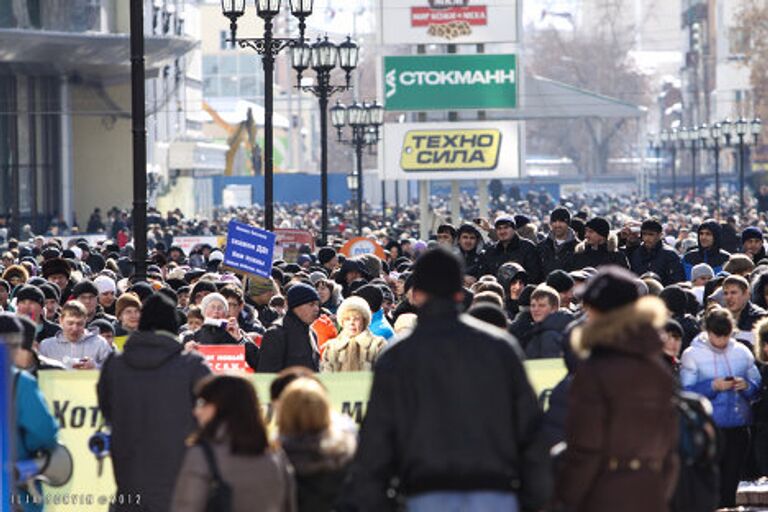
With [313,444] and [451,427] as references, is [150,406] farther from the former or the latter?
[451,427]

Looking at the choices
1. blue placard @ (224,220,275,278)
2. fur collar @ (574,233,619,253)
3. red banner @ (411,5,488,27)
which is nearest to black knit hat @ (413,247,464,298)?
fur collar @ (574,233,619,253)

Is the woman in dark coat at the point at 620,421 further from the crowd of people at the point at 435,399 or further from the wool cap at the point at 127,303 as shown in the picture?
the wool cap at the point at 127,303

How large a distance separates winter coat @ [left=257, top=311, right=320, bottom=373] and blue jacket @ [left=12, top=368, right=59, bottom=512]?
427cm

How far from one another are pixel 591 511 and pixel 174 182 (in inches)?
3539

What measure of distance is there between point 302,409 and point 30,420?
175 centimetres

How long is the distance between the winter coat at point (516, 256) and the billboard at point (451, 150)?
3007cm

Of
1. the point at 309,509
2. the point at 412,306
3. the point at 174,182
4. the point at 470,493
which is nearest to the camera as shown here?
the point at 470,493

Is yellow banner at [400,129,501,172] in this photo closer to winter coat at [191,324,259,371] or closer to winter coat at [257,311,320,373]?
winter coat at [191,324,259,371]

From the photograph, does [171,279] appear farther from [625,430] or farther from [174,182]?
[174,182]

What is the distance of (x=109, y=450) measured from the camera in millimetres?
10930

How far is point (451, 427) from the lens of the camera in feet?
27.0

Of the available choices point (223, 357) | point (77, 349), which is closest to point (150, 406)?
point (77, 349)

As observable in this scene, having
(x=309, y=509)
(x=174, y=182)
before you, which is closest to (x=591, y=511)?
(x=309, y=509)

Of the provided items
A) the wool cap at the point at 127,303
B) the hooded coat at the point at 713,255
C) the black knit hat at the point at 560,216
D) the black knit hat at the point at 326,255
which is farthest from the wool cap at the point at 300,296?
the black knit hat at the point at 326,255
